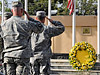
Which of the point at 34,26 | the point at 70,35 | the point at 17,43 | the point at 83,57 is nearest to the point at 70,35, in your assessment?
the point at 70,35

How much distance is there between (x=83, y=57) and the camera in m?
12.2

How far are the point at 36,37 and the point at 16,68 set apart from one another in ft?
7.39

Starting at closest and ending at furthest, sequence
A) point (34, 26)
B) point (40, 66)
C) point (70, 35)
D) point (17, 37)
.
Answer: point (17, 37)
point (34, 26)
point (40, 66)
point (70, 35)

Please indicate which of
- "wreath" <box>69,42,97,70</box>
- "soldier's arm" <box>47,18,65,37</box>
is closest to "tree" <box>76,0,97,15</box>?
"wreath" <box>69,42,97,70</box>

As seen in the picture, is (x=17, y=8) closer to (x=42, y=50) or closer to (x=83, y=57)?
(x=42, y=50)

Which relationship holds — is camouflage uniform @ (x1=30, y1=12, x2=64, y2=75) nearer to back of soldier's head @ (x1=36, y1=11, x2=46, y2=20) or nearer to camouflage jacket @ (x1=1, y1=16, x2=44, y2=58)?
back of soldier's head @ (x1=36, y1=11, x2=46, y2=20)

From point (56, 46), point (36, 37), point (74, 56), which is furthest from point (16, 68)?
point (56, 46)

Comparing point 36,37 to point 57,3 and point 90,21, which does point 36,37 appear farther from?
point 57,3

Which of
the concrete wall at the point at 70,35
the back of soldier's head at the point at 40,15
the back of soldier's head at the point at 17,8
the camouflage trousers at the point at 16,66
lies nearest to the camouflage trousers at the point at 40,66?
the back of soldier's head at the point at 40,15

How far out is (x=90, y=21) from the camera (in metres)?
16.2

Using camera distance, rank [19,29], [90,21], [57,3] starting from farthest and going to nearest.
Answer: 1. [57,3]
2. [90,21]
3. [19,29]

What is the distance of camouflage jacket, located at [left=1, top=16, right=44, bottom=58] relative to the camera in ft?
15.7

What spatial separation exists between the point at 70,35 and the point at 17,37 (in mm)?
11739

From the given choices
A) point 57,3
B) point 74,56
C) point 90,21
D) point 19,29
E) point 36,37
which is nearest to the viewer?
point 19,29
